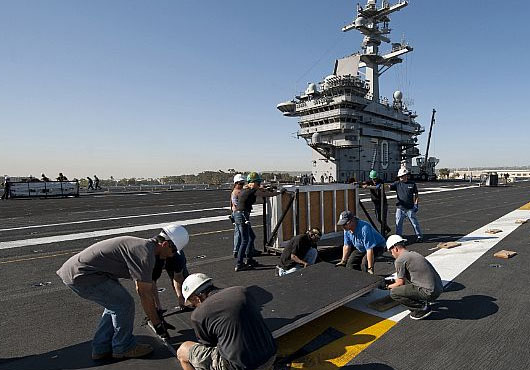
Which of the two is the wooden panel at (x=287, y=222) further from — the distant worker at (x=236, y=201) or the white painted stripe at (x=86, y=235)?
the white painted stripe at (x=86, y=235)

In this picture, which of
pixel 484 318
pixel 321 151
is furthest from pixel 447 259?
pixel 321 151

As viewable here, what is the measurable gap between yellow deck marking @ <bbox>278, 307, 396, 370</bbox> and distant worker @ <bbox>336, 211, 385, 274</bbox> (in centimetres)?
120

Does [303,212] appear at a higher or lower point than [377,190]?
lower

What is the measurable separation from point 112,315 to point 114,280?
1.20 feet

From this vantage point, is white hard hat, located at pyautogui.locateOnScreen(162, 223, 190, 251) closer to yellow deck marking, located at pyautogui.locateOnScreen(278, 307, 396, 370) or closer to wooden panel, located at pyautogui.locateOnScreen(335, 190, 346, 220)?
yellow deck marking, located at pyautogui.locateOnScreen(278, 307, 396, 370)

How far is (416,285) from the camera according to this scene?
4.38 meters

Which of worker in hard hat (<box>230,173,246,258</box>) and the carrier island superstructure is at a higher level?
the carrier island superstructure

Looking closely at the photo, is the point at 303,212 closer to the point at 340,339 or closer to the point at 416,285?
the point at 416,285

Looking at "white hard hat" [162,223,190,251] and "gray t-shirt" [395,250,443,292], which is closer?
"white hard hat" [162,223,190,251]

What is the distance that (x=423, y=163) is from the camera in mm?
68375

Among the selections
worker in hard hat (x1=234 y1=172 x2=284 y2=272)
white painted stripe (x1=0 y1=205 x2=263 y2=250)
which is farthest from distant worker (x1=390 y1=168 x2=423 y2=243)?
white painted stripe (x1=0 y1=205 x2=263 y2=250)

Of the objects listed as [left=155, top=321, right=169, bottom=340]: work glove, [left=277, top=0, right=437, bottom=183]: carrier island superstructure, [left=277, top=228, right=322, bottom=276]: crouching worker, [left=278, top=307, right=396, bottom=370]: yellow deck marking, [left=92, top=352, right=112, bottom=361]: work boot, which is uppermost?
[left=277, top=0, right=437, bottom=183]: carrier island superstructure

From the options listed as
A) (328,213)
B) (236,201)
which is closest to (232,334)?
(236,201)

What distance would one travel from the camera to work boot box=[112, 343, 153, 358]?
340cm
